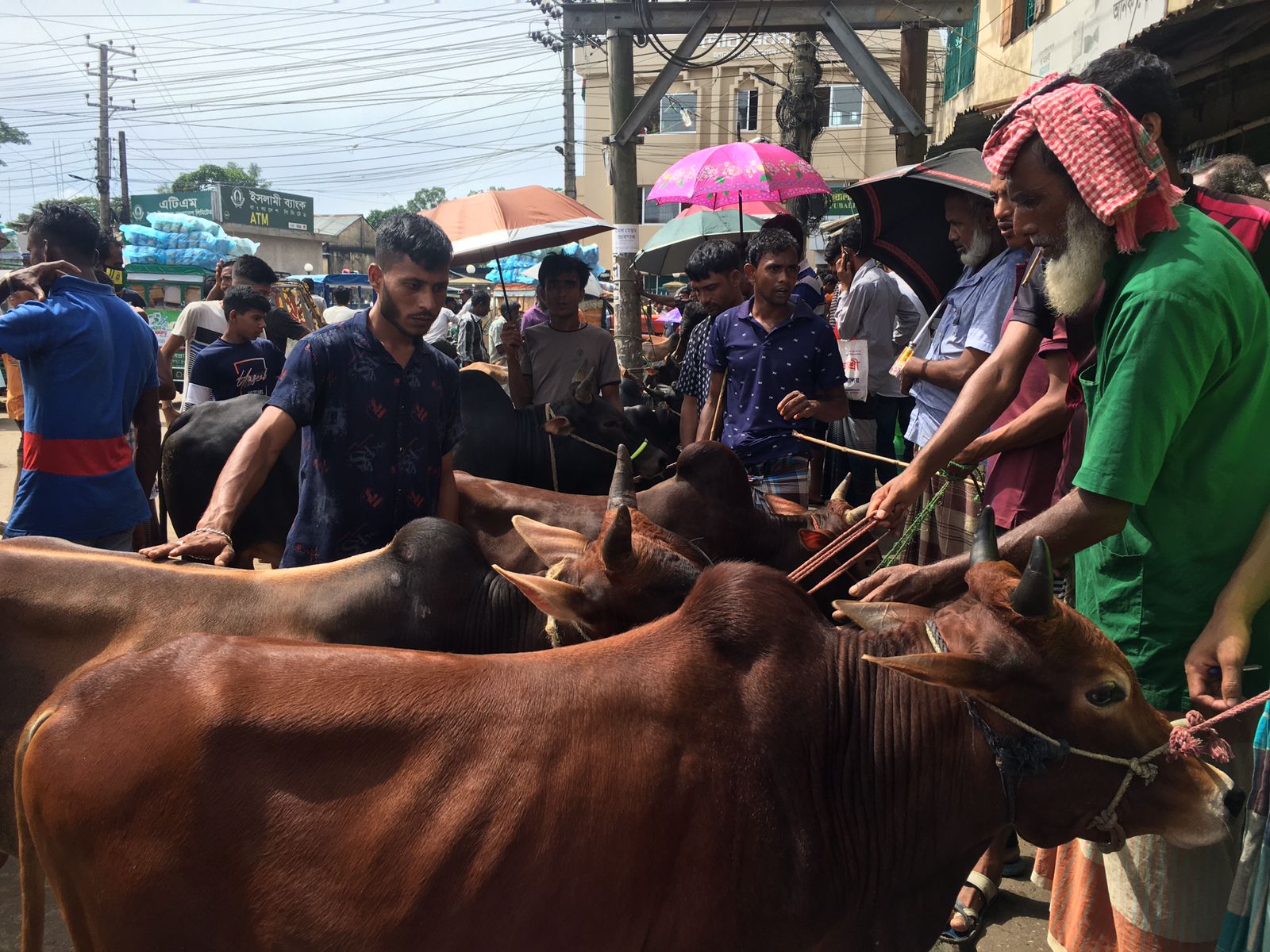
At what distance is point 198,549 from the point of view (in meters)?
3.14

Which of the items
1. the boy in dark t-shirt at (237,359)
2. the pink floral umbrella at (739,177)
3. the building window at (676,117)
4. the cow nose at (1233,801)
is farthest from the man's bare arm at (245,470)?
the building window at (676,117)

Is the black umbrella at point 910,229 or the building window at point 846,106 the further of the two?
the building window at point 846,106

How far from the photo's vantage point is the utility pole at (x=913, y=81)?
1094 centimetres

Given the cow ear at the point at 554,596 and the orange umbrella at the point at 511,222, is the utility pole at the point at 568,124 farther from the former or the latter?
the cow ear at the point at 554,596

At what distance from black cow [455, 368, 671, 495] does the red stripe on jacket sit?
1.88m

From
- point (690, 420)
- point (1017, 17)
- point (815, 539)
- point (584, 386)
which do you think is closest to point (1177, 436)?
point (815, 539)

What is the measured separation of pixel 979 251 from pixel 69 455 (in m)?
4.13

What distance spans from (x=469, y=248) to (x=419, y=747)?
5627 millimetres

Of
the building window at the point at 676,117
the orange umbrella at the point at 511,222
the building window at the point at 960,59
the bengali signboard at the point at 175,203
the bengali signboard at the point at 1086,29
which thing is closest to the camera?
the orange umbrella at the point at 511,222

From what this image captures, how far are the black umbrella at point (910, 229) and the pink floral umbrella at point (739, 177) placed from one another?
3.36 m

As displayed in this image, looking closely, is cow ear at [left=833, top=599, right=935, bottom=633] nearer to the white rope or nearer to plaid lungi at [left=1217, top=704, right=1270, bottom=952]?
the white rope

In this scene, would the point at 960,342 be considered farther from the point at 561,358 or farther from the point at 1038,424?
the point at 561,358

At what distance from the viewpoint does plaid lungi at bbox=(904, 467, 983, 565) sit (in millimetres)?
4309

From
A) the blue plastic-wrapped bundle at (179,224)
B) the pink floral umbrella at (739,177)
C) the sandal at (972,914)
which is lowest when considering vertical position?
the sandal at (972,914)
